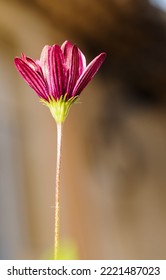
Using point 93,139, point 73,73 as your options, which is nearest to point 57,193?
point 93,139

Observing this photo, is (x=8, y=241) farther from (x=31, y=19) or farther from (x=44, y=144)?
(x=31, y=19)

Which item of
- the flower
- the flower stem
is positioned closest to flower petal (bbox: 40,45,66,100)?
the flower

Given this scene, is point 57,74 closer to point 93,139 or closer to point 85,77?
point 85,77

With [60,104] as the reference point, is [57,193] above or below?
below

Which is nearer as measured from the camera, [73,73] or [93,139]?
[73,73]

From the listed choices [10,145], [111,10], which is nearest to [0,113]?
[10,145]

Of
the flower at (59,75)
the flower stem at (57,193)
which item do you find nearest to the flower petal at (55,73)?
the flower at (59,75)

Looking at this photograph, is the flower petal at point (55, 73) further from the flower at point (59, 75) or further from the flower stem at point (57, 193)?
the flower stem at point (57, 193)

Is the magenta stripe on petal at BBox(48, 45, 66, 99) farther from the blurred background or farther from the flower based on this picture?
the blurred background
